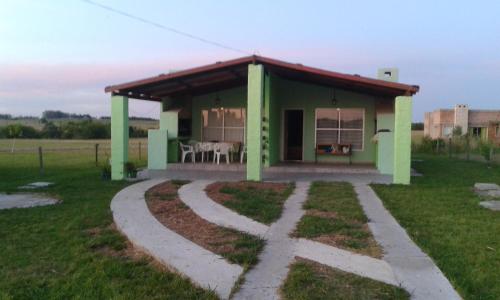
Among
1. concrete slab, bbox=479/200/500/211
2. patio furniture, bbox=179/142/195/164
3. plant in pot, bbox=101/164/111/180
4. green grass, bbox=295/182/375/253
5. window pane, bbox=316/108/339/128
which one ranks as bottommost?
green grass, bbox=295/182/375/253

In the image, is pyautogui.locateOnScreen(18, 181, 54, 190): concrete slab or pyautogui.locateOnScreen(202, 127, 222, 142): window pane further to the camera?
pyautogui.locateOnScreen(202, 127, 222, 142): window pane

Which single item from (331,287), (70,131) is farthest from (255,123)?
(70,131)

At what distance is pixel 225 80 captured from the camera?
49.1ft

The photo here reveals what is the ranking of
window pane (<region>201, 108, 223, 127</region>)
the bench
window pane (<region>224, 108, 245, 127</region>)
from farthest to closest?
window pane (<region>201, 108, 223, 127</region>) < window pane (<region>224, 108, 245, 127</region>) < the bench

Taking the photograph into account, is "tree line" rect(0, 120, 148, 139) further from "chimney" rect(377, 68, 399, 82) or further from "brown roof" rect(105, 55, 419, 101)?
"chimney" rect(377, 68, 399, 82)

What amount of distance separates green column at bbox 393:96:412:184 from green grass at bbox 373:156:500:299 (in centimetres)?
39

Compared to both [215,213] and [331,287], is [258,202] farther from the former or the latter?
[331,287]

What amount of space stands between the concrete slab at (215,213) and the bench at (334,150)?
696 centimetres

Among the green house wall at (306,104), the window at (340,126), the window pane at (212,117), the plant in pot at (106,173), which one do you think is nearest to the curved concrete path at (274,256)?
the plant in pot at (106,173)

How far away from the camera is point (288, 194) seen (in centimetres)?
952

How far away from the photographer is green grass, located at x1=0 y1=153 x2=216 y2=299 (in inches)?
161

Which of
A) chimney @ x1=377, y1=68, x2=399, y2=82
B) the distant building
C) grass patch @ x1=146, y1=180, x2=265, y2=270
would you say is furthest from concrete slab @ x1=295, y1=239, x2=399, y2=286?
the distant building

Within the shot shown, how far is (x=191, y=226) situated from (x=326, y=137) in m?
10.3

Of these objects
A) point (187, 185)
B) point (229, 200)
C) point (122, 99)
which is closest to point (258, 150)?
point (187, 185)
